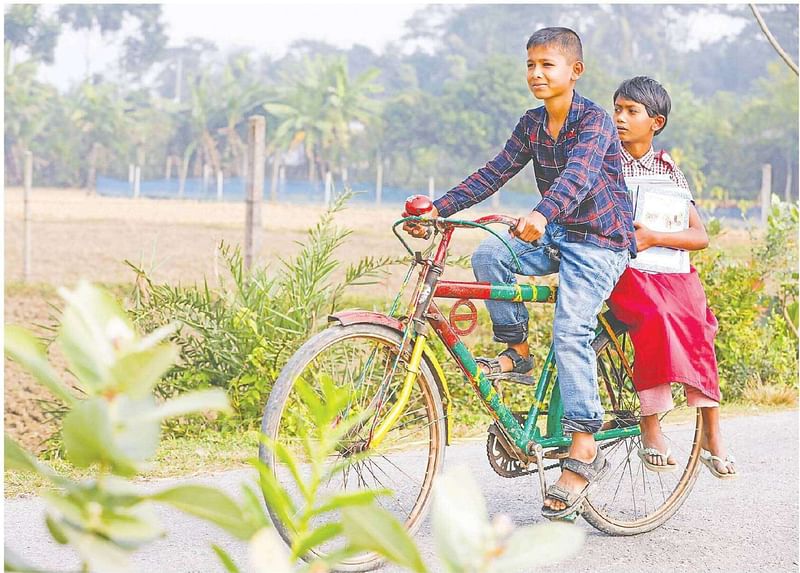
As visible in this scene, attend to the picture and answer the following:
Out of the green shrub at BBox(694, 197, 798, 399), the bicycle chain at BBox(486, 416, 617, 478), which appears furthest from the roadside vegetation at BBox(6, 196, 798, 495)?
the bicycle chain at BBox(486, 416, 617, 478)

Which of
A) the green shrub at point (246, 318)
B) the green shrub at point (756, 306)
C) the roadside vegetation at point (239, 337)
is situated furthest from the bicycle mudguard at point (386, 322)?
the green shrub at point (756, 306)

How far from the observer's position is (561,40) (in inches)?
124

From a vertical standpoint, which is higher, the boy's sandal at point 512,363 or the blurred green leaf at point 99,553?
the blurred green leaf at point 99,553

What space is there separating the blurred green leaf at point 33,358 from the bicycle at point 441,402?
6.23 feet

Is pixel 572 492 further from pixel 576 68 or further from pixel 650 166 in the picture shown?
pixel 576 68

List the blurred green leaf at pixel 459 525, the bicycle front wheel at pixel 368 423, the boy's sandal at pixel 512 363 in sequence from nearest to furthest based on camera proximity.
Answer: the blurred green leaf at pixel 459 525 → the bicycle front wheel at pixel 368 423 → the boy's sandal at pixel 512 363

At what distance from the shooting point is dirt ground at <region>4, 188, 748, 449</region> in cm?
1242

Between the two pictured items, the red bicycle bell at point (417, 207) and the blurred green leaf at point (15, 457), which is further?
the red bicycle bell at point (417, 207)

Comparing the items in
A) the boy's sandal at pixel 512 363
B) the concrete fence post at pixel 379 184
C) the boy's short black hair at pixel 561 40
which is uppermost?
the boy's short black hair at pixel 561 40

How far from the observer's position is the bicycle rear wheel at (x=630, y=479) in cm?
362

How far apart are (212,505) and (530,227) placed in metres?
2.20

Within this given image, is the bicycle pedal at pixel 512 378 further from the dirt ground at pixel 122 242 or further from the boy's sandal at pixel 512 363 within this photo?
the dirt ground at pixel 122 242

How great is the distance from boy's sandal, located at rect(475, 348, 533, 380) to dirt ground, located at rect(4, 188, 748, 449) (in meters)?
2.33

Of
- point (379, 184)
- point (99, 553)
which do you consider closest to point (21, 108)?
point (379, 184)
